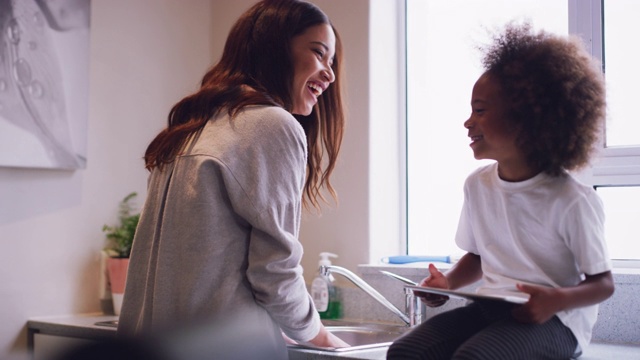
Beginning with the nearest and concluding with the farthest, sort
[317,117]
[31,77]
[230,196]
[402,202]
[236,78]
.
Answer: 1. [230,196]
2. [236,78]
3. [317,117]
4. [31,77]
5. [402,202]


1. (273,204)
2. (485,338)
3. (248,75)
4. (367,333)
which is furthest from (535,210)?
(367,333)

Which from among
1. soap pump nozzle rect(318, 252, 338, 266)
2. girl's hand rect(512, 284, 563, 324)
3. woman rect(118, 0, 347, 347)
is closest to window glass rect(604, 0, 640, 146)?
soap pump nozzle rect(318, 252, 338, 266)

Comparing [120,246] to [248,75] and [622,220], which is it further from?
[622,220]

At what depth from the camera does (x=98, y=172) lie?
2.54 m

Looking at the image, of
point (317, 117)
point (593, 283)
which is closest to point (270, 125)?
point (317, 117)

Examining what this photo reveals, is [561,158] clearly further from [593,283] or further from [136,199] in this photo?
[136,199]

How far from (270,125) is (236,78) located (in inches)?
7.7

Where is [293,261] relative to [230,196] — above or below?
below

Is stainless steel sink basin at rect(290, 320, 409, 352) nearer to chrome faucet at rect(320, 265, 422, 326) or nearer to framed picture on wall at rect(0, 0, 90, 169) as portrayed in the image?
chrome faucet at rect(320, 265, 422, 326)

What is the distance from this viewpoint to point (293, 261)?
1.36 m

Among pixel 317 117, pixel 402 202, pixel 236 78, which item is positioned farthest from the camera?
pixel 402 202

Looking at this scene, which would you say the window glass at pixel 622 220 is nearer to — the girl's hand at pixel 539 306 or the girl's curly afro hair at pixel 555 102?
the girl's curly afro hair at pixel 555 102

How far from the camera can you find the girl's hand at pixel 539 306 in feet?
4.17

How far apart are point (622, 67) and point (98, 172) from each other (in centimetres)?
163
